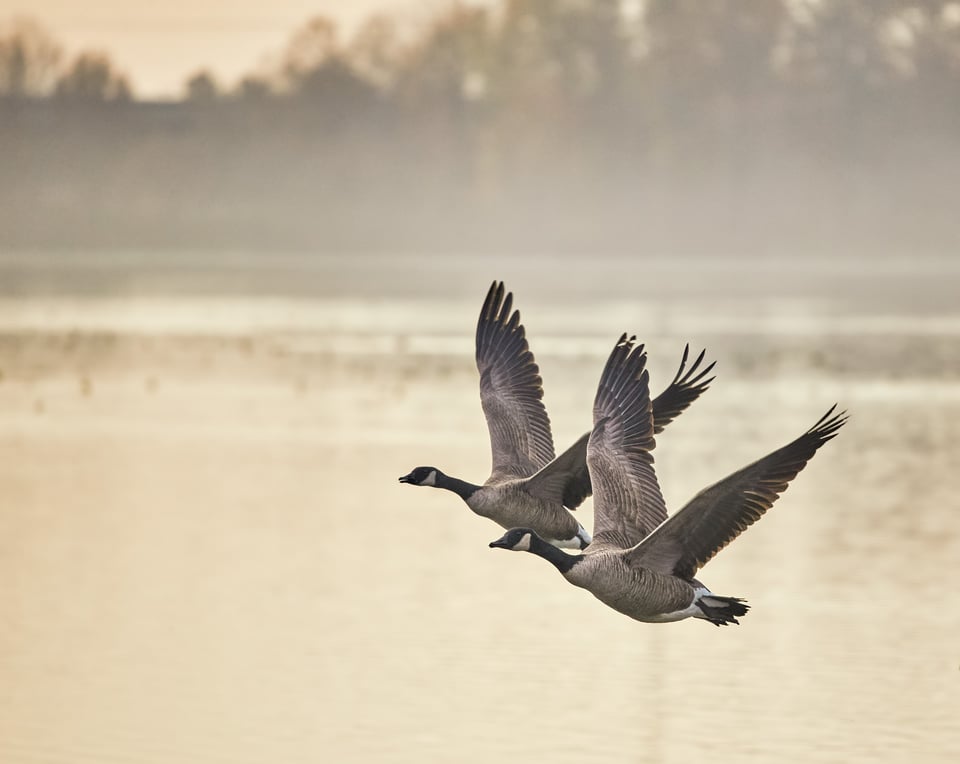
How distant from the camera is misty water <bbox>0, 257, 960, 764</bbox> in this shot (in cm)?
1390

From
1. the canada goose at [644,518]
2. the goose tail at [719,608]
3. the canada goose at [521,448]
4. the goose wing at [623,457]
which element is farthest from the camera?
the canada goose at [521,448]

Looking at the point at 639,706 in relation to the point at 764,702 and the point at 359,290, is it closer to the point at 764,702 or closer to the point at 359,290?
the point at 764,702

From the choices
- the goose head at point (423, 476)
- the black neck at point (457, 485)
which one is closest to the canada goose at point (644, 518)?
the black neck at point (457, 485)

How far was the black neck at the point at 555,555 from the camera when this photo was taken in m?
10.2

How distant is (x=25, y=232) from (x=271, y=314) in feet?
289

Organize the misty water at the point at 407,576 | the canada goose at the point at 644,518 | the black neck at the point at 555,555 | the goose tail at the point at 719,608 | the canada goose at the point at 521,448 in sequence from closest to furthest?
1. the goose tail at the point at 719,608
2. the canada goose at the point at 644,518
3. the black neck at the point at 555,555
4. the canada goose at the point at 521,448
5. the misty water at the point at 407,576

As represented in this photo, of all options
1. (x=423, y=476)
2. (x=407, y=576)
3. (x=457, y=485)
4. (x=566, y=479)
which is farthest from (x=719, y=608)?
(x=407, y=576)

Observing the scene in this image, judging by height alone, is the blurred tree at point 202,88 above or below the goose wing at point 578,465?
above

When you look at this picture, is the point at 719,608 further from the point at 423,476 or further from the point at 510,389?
the point at 510,389

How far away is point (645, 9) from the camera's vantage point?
107m

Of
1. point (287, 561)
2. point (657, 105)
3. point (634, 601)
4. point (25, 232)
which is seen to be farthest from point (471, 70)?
point (634, 601)

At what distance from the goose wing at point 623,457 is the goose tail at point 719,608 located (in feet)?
1.89

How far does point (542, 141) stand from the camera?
Result: 109312mm

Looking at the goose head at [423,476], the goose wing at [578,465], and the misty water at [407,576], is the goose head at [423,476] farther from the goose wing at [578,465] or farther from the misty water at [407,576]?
the misty water at [407,576]
